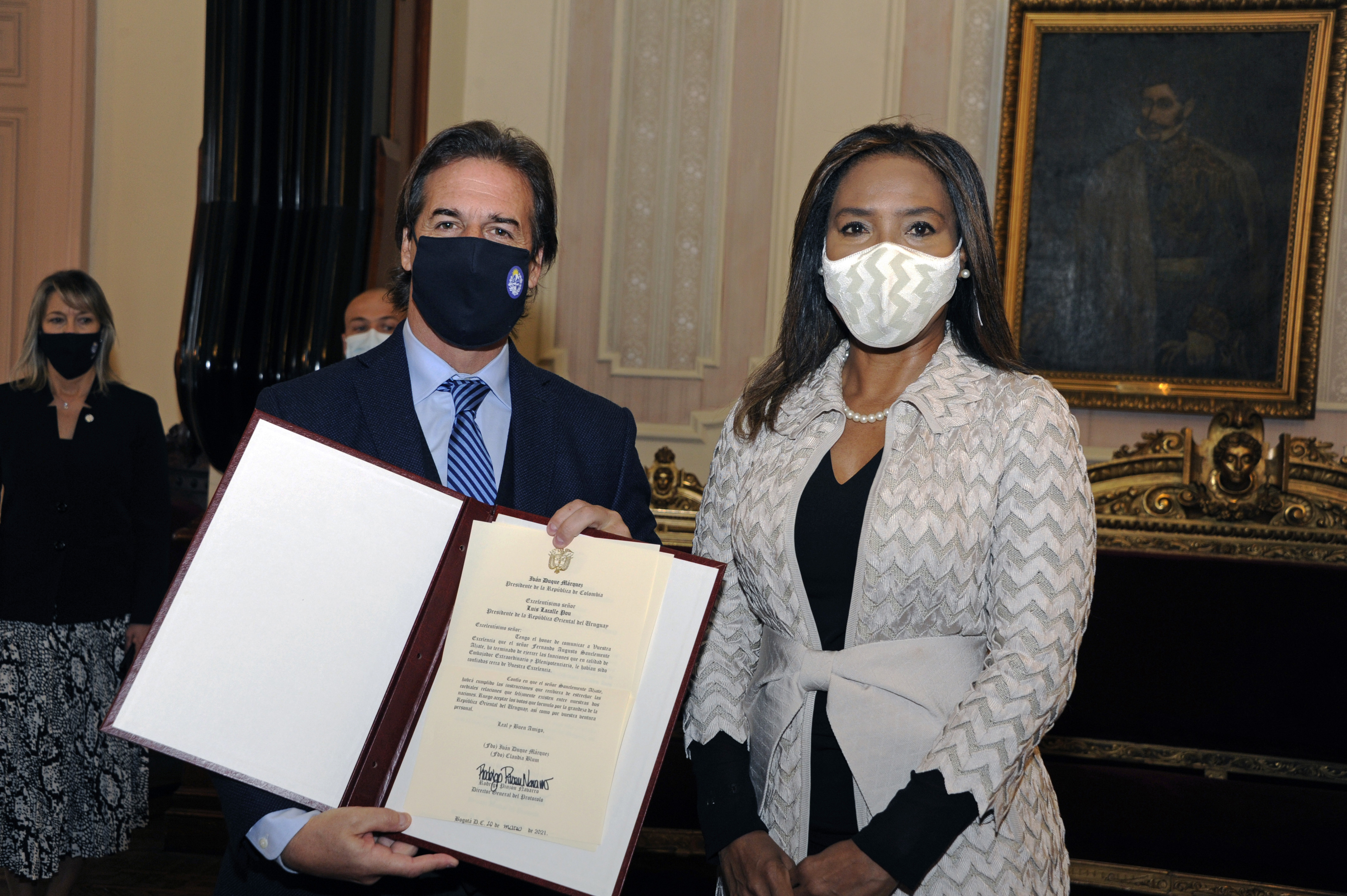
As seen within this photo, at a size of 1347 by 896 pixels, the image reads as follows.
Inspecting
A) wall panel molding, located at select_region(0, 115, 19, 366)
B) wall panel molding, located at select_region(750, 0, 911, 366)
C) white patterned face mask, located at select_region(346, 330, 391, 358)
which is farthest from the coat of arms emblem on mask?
wall panel molding, located at select_region(0, 115, 19, 366)

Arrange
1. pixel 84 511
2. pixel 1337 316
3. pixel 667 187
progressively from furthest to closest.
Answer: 1. pixel 667 187
2. pixel 1337 316
3. pixel 84 511

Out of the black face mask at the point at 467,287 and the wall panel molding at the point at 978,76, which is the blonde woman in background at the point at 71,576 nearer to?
the black face mask at the point at 467,287

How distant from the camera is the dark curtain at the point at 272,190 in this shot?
3.33 m

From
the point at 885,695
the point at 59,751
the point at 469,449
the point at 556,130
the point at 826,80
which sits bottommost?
the point at 59,751

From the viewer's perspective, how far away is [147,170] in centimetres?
453

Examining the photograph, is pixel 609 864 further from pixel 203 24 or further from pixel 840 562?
pixel 203 24

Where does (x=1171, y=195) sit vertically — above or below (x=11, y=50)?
below

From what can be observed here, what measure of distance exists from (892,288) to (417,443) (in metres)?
0.65

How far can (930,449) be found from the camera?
→ 4.59 ft

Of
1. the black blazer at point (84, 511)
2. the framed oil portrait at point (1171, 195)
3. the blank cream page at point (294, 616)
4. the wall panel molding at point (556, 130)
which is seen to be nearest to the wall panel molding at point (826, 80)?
the framed oil portrait at point (1171, 195)

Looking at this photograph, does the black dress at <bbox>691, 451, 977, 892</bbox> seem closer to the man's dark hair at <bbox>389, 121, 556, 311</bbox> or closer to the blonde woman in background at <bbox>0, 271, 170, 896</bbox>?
the man's dark hair at <bbox>389, 121, 556, 311</bbox>

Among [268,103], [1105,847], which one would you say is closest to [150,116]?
[268,103]
